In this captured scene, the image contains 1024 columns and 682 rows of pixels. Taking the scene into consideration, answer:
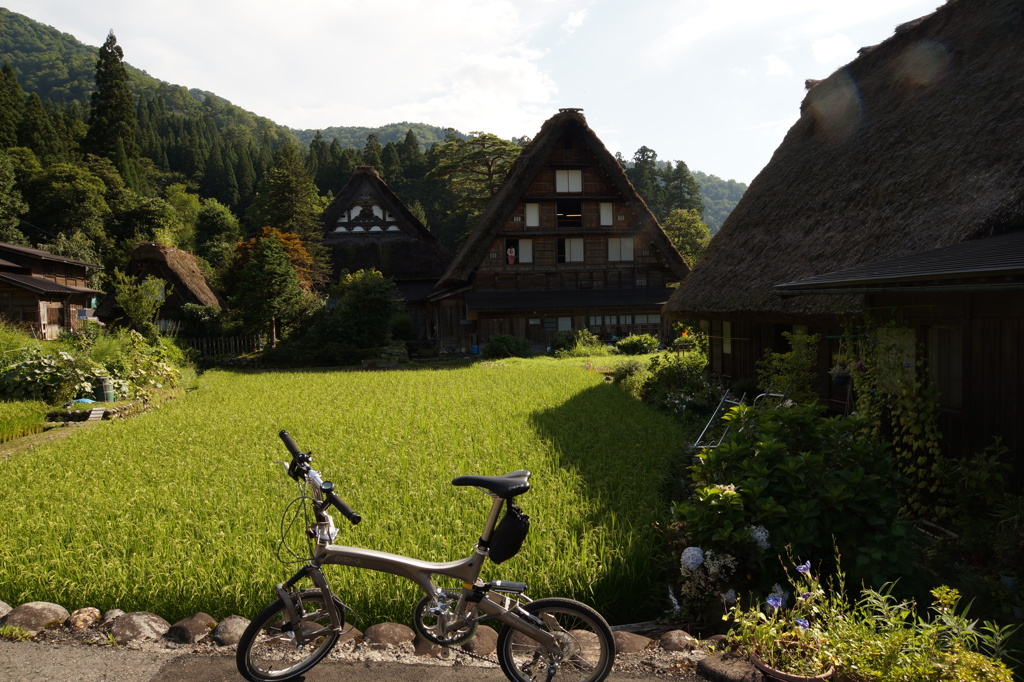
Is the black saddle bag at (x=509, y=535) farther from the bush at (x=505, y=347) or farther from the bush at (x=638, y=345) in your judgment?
the bush at (x=638, y=345)

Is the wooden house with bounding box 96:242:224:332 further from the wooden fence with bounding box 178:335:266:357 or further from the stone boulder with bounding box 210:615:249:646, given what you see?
the stone boulder with bounding box 210:615:249:646

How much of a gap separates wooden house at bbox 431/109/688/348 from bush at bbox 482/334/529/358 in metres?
1.55

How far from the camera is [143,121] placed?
77.3 m

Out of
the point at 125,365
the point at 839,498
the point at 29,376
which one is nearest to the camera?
the point at 839,498

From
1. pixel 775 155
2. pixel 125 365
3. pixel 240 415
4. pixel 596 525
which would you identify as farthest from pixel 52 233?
pixel 596 525

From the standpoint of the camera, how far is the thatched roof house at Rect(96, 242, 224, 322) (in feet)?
94.7

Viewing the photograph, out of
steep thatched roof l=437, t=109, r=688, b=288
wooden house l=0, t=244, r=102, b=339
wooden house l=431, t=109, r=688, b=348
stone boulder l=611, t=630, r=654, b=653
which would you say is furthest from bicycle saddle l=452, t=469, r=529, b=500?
wooden house l=0, t=244, r=102, b=339

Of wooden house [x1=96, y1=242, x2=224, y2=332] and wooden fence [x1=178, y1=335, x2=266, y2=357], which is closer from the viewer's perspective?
wooden fence [x1=178, y1=335, x2=266, y2=357]

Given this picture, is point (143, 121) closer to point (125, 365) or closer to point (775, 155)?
point (125, 365)

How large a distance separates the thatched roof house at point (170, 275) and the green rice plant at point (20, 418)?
54.2ft

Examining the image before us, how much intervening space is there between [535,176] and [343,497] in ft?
73.0

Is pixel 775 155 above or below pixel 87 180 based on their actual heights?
below

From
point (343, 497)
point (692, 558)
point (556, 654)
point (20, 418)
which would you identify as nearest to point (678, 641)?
point (692, 558)

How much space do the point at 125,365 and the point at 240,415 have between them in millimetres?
4647
